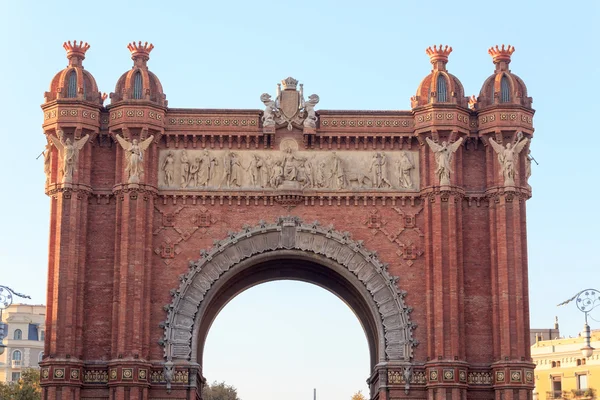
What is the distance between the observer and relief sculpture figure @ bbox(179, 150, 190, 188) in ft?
136

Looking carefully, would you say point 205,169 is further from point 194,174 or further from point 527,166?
point 527,166

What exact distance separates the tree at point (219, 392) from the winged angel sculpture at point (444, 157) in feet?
169

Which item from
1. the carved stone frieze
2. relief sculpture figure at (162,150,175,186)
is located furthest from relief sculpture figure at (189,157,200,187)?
relief sculpture figure at (162,150,175,186)

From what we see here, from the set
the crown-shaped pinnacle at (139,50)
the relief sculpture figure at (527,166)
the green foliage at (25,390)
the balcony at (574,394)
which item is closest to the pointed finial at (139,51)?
the crown-shaped pinnacle at (139,50)

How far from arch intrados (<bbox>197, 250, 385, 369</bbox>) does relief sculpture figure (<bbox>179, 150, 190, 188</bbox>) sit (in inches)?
134

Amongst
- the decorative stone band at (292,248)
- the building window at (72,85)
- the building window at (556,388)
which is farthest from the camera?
the building window at (556,388)

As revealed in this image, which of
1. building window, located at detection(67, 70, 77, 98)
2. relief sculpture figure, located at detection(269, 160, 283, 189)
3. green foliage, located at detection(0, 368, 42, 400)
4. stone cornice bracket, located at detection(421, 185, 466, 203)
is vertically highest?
building window, located at detection(67, 70, 77, 98)

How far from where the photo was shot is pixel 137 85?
41.5 metres

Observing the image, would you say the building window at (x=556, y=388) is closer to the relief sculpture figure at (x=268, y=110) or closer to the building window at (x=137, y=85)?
the relief sculpture figure at (x=268, y=110)

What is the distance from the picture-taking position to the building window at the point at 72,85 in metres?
41.5

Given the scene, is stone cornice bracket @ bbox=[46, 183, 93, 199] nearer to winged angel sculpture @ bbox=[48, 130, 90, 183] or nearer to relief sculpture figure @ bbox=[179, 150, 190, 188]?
winged angel sculpture @ bbox=[48, 130, 90, 183]

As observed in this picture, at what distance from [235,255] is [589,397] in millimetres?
35249

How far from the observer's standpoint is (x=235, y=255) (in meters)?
41.1

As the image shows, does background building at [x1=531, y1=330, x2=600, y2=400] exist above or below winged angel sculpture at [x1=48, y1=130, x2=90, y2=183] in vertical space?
below
